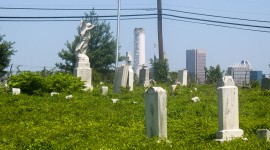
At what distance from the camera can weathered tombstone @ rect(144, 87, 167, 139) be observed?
9.85 meters

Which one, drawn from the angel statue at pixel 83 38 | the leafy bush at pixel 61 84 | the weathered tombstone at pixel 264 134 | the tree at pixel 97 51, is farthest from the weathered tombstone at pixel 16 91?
the tree at pixel 97 51

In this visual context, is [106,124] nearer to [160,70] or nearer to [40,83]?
[40,83]

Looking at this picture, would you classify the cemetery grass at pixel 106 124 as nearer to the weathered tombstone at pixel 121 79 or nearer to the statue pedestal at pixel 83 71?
the weathered tombstone at pixel 121 79

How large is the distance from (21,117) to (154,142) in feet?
19.7

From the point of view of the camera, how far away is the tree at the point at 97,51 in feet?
155

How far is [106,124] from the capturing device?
12312 mm

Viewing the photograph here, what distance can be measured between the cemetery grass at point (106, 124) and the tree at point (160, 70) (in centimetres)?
1891

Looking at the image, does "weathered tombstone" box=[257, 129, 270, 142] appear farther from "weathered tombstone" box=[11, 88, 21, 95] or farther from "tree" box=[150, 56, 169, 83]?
"tree" box=[150, 56, 169, 83]

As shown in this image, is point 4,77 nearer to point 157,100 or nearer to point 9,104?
point 9,104

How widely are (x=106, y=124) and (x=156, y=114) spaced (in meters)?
2.67

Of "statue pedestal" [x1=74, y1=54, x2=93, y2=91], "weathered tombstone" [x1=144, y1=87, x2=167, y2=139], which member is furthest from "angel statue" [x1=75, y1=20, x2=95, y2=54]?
"weathered tombstone" [x1=144, y1=87, x2=167, y2=139]

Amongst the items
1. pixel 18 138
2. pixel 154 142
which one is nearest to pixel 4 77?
pixel 18 138

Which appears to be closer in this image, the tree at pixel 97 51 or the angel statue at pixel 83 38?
the angel statue at pixel 83 38

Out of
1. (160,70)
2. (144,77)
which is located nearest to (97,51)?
(160,70)
